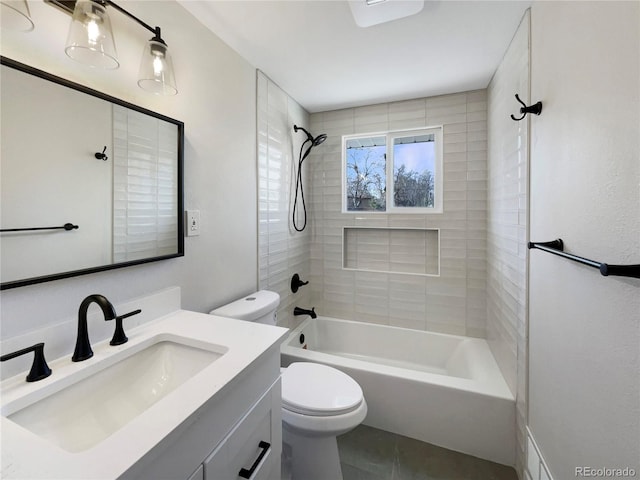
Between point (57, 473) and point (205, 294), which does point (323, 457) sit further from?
point (57, 473)

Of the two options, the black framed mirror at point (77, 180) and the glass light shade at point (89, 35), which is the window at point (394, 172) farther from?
the glass light shade at point (89, 35)

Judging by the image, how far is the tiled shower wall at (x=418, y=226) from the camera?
221 cm

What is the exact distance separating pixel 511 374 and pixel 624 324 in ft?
3.53

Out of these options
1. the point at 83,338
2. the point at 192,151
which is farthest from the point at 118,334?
the point at 192,151

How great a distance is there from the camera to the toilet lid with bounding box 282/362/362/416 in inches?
51.8

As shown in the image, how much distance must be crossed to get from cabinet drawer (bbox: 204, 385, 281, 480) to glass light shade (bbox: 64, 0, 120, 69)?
1.23m

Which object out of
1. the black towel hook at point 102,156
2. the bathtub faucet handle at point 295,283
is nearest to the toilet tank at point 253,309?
the bathtub faucet handle at point 295,283

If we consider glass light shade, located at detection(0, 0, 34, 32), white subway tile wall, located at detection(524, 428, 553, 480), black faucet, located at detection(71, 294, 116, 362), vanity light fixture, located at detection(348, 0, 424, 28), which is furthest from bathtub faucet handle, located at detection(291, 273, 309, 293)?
glass light shade, located at detection(0, 0, 34, 32)

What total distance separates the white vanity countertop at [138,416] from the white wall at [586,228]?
3.24ft

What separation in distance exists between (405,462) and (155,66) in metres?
2.30

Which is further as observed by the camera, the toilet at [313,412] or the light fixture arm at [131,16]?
the toilet at [313,412]

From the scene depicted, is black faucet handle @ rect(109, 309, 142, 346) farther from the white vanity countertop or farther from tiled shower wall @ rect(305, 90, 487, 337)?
tiled shower wall @ rect(305, 90, 487, 337)

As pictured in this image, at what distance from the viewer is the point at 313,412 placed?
51.2 inches

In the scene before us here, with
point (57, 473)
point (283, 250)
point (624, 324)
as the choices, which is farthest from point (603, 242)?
point (283, 250)
